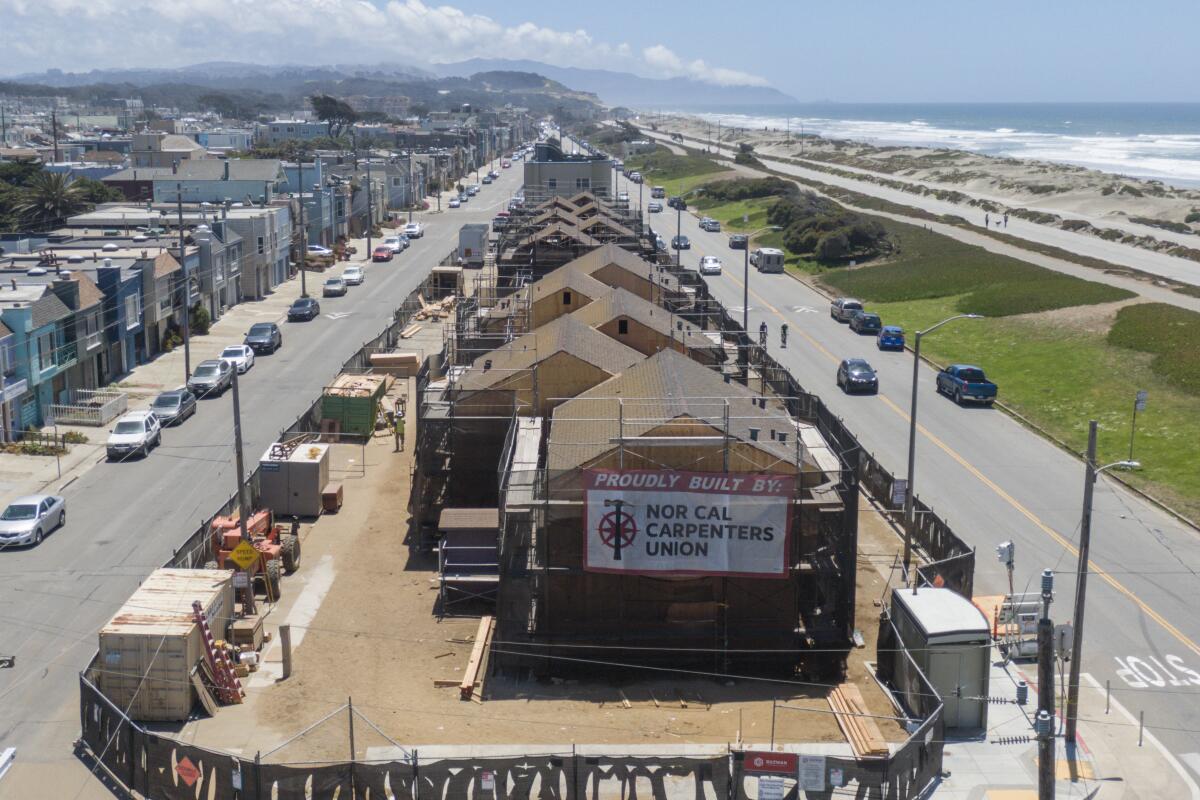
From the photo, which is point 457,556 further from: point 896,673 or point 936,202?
point 936,202

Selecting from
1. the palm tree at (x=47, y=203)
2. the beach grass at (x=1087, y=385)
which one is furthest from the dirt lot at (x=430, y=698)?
the palm tree at (x=47, y=203)

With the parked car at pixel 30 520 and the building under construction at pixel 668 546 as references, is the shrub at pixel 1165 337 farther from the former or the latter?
the parked car at pixel 30 520

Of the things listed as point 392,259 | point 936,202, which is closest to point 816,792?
point 392,259

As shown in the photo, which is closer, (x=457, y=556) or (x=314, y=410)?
(x=457, y=556)

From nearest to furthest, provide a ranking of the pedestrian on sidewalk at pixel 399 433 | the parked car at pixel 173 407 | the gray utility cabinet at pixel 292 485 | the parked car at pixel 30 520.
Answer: the parked car at pixel 30 520 < the gray utility cabinet at pixel 292 485 < the pedestrian on sidewalk at pixel 399 433 < the parked car at pixel 173 407

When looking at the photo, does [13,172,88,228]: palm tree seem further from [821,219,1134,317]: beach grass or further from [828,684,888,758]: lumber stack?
[828,684,888,758]: lumber stack
